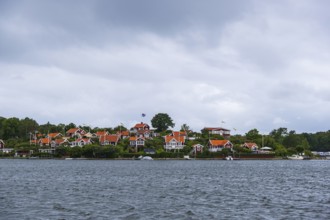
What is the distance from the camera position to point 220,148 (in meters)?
141

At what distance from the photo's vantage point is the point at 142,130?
6437 inches

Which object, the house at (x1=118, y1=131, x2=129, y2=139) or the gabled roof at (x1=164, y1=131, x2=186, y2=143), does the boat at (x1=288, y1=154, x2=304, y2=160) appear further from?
the house at (x1=118, y1=131, x2=129, y2=139)

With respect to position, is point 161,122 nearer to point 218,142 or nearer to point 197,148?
point 197,148

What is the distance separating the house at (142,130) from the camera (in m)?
160

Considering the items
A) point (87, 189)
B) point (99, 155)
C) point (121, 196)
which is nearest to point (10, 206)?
point (121, 196)

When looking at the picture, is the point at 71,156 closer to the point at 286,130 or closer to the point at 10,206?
the point at 286,130

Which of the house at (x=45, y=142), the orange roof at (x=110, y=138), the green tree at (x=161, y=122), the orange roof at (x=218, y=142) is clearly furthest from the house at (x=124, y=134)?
the orange roof at (x=218, y=142)

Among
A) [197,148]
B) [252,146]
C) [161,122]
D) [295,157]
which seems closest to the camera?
[197,148]

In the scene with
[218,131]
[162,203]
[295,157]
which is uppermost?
[218,131]

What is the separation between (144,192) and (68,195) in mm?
7138

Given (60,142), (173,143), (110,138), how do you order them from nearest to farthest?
(173,143), (110,138), (60,142)

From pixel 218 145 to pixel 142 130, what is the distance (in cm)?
3419

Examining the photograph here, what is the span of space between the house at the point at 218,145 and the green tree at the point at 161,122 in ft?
101

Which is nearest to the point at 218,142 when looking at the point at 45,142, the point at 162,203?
the point at 45,142
